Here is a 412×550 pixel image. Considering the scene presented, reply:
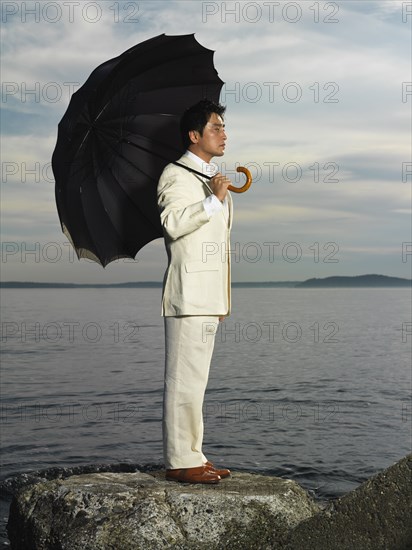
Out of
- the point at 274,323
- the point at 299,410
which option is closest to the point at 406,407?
the point at 299,410

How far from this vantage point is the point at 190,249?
6219 millimetres

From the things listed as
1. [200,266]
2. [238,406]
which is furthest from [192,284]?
[238,406]

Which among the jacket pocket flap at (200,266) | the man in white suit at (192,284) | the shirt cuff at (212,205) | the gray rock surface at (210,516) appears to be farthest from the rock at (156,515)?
the shirt cuff at (212,205)

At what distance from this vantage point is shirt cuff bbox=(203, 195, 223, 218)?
601cm

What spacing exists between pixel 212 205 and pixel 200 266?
20.2 inches

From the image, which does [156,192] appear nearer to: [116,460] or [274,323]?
[116,460]

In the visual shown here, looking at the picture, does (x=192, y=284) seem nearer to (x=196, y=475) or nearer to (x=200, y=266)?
(x=200, y=266)

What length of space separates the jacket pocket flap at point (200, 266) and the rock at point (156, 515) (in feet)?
5.56

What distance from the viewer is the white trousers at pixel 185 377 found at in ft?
20.6

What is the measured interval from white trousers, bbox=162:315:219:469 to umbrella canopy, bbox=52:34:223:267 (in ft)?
3.93

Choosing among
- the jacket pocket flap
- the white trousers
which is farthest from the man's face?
the white trousers

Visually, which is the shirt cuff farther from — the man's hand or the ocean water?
the ocean water

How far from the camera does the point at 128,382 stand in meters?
20.3

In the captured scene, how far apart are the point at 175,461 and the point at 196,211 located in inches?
79.4
